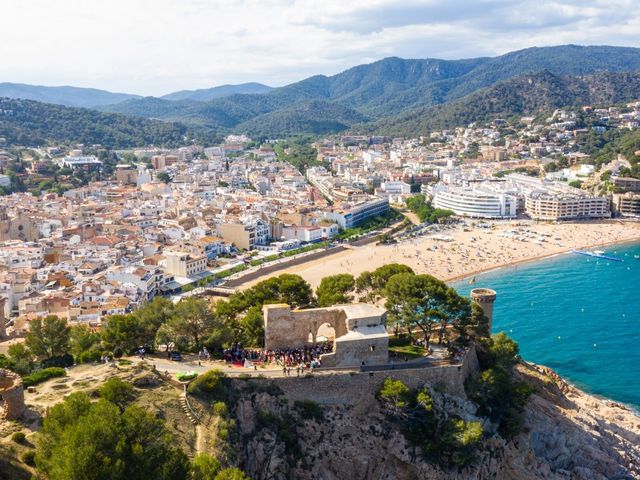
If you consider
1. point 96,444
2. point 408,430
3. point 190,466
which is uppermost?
point 96,444

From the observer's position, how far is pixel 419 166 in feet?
331

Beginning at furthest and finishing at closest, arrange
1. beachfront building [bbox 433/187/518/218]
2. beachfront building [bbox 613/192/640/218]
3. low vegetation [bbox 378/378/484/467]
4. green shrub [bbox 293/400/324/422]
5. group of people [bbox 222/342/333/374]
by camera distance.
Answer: beachfront building [bbox 433/187/518/218]
beachfront building [bbox 613/192/640/218]
group of people [bbox 222/342/333/374]
low vegetation [bbox 378/378/484/467]
green shrub [bbox 293/400/324/422]

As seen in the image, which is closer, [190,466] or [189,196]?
[190,466]

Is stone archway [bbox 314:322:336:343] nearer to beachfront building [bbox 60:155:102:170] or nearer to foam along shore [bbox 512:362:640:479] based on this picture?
foam along shore [bbox 512:362:640:479]

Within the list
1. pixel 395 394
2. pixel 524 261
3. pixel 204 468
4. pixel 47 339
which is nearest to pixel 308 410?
pixel 395 394

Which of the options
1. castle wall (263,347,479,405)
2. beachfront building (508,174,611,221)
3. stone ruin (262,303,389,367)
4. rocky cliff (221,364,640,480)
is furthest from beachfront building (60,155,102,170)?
rocky cliff (221,364,640,480)

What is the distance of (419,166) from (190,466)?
9063 cm

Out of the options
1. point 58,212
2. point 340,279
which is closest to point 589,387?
point 340,279

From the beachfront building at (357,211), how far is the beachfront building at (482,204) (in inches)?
359

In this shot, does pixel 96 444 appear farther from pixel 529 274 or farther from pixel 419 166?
pixel 419 166

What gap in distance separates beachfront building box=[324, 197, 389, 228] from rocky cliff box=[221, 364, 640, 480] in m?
40.7

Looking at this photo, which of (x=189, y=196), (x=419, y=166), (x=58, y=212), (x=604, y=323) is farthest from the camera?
(x=419, y=166)

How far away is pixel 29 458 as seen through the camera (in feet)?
45.6

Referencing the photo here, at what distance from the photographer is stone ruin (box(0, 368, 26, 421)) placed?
15367 millimetres
